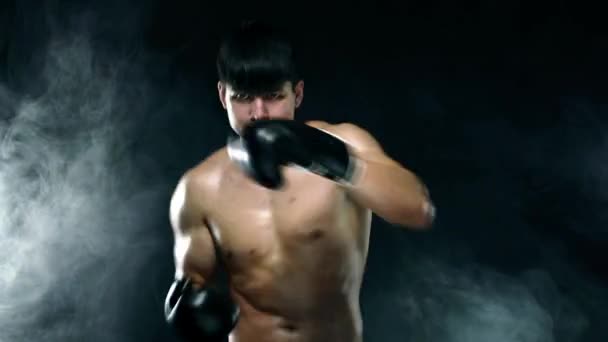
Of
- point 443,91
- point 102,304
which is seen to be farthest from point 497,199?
point 102,304

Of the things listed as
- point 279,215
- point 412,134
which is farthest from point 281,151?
point 412,134

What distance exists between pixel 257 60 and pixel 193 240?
1.18ft

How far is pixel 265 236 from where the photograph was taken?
5.37 feet

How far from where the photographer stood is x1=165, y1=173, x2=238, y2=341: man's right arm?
5.19ft

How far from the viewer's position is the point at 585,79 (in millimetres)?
2328

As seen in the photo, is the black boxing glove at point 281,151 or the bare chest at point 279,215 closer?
the black boxing glove at point 281,151

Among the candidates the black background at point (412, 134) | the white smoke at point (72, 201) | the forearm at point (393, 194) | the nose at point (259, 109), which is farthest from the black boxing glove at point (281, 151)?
the white smoke at point (72, 201)

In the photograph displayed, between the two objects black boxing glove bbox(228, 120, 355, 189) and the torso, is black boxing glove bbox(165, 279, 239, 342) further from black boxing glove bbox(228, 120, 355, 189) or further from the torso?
black boxing glove bbox(228, 120, 355, 189)

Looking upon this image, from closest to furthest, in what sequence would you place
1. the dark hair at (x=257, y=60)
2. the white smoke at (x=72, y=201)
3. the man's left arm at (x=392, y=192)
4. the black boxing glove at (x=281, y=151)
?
the black boxing glove at (x=281, y=151) → the man's left arm at (x=392, y=192) → the dark hair at (x=257, y=60) → the white smoke at (x=72, y=201)

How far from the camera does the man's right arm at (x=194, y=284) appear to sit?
1.58 metres

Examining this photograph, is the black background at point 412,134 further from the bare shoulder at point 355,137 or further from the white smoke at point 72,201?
the bare shoulder at point 355,137

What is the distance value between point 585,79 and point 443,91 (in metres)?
0.37

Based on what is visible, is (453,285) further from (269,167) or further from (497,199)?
(269,167)

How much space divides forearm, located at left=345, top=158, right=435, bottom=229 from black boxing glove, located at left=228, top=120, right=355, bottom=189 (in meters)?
0.07
